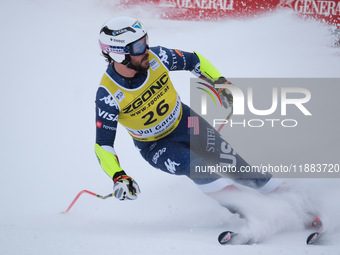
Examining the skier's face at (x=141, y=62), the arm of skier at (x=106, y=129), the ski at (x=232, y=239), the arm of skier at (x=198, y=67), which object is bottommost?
the ski at (x=232, y=239)

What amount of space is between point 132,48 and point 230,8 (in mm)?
5121

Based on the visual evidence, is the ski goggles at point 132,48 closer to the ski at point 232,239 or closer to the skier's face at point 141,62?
the skier's face at point 141,62

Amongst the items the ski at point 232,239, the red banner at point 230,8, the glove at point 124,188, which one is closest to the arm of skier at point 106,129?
the glove at point 124,188

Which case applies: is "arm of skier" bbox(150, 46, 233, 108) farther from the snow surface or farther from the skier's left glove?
the snow surface

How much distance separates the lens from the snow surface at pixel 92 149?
3.39 m

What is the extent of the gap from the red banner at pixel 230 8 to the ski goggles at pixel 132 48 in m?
4.82

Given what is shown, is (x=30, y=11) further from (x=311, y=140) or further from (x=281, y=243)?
(x=281, y=243)

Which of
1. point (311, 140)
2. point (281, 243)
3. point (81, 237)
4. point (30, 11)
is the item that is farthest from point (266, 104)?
point (30, 11)

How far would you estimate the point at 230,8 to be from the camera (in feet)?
26.0

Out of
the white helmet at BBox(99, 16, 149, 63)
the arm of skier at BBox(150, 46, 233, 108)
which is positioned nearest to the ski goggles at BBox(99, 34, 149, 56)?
the white helmet at BBox(99, 16, 149, 63)

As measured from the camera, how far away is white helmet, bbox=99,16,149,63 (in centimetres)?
321

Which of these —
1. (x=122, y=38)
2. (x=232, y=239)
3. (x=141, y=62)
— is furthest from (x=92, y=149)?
(x=232, y=239)

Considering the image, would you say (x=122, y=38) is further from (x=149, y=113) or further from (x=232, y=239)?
(x=232, y=239)

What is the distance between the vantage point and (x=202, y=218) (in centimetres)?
388
